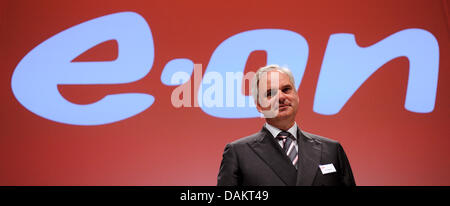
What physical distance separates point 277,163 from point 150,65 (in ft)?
5.44

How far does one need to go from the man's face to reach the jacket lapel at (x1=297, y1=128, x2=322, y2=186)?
10 centimetres

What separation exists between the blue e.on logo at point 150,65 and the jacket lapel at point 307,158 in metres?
1.23

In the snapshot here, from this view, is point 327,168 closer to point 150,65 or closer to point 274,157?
point 274,157

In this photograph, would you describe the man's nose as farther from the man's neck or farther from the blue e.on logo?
the blue e.on logo

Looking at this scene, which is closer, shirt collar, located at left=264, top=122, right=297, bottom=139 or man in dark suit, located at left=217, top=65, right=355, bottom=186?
man in dark suit, located at left=217, top=65, right=355, bottom=186

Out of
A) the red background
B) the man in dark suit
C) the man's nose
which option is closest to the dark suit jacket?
the man in dark suit

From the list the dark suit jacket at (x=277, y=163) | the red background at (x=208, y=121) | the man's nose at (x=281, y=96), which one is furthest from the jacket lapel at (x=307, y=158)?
the red background at (x=208, y=121)

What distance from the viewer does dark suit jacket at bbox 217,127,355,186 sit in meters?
1.18

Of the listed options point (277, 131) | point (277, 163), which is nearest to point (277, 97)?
point (277, 131)

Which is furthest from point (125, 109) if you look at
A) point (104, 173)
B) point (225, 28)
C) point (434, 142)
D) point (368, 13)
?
point (434, 142)

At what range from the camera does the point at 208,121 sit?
2553mm

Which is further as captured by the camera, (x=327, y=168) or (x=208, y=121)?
(x=208, y=121)

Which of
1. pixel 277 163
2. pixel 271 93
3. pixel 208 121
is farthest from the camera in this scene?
pixel 208 121
